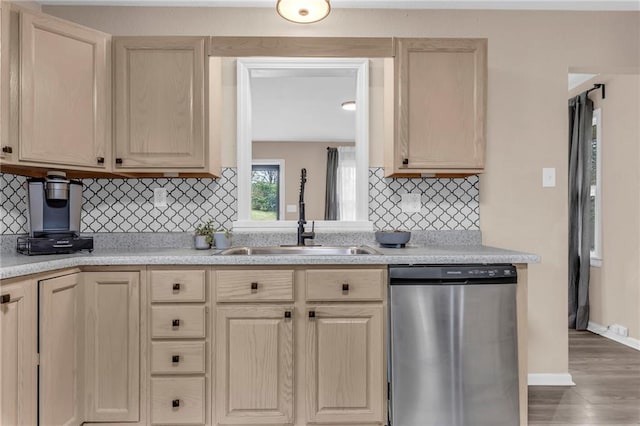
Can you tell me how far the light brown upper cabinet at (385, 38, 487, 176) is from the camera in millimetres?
2250

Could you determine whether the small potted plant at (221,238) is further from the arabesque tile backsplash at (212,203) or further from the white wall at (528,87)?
the white wall at (528,87)

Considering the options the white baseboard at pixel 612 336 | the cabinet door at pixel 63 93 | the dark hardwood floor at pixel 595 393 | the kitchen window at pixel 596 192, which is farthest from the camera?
the kitchen window at pixel 596 192

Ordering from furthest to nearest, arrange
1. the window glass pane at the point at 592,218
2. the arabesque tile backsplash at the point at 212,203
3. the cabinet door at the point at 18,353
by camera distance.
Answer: the window glass pane at the point at 592,218 < the arabesque tile backsplash at the point at 212,203 < the cabinet door at the point at 18,353

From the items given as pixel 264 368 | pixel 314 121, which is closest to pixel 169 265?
pixel 264 368

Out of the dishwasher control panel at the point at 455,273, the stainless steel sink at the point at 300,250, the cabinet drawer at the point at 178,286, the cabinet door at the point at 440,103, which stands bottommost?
the cabinet drawer at the point at 178,286

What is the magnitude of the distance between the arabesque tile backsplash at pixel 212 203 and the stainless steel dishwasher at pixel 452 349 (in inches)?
30.2

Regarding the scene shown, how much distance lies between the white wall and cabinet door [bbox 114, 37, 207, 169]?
1.41 feet

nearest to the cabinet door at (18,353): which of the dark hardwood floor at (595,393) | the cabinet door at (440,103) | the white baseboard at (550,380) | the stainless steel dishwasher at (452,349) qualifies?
the stainless steel dishwasher at (452,349)

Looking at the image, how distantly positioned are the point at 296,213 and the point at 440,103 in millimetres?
1137

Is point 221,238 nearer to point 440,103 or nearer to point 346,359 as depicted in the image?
point 346,359

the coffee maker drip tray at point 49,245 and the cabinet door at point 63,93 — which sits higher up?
the cabinet door at point 63,93

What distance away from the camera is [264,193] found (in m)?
2.67

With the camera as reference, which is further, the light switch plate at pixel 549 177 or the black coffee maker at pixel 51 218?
the light switch plate at pixel 549 177

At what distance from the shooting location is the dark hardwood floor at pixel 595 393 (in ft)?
7.13
